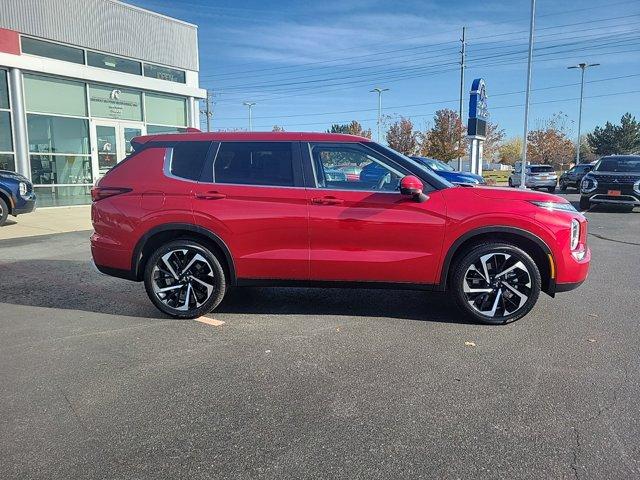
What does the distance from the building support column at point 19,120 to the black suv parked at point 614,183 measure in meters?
17.0

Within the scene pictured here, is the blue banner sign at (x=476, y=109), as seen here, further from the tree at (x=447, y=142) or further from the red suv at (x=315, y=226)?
the red suv at (x=315, y=226)

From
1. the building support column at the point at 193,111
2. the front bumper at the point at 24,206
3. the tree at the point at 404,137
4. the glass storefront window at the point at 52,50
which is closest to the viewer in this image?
the front bumper at the point at 24,206

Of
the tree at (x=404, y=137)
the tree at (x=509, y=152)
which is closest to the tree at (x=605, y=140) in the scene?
the tree at (x=509, y=152)

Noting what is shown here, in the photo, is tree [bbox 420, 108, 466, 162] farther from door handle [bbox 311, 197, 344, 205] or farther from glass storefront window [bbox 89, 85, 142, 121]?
door handle [bbox 311, 197, 344, 205]

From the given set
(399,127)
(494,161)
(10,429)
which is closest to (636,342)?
(10,429)

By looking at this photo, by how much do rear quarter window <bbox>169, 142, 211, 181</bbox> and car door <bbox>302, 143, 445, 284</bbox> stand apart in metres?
1.10

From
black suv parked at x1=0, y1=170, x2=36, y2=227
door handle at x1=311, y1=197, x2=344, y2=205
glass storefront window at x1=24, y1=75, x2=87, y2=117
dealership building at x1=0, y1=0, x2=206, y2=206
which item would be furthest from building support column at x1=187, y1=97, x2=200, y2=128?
door handle at x1=311, y1=197, x2=344, y2=205

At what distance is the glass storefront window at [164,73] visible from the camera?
18.6 metres

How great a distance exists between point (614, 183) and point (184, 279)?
563 inches

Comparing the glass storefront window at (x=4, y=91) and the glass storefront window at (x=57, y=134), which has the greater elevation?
the glass storefront window at (x=4, y=91)

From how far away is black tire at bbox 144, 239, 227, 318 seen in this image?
16.3ft

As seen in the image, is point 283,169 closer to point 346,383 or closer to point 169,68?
point 346,383

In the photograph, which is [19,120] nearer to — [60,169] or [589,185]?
[60,169]

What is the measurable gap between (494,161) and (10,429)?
9266cm
